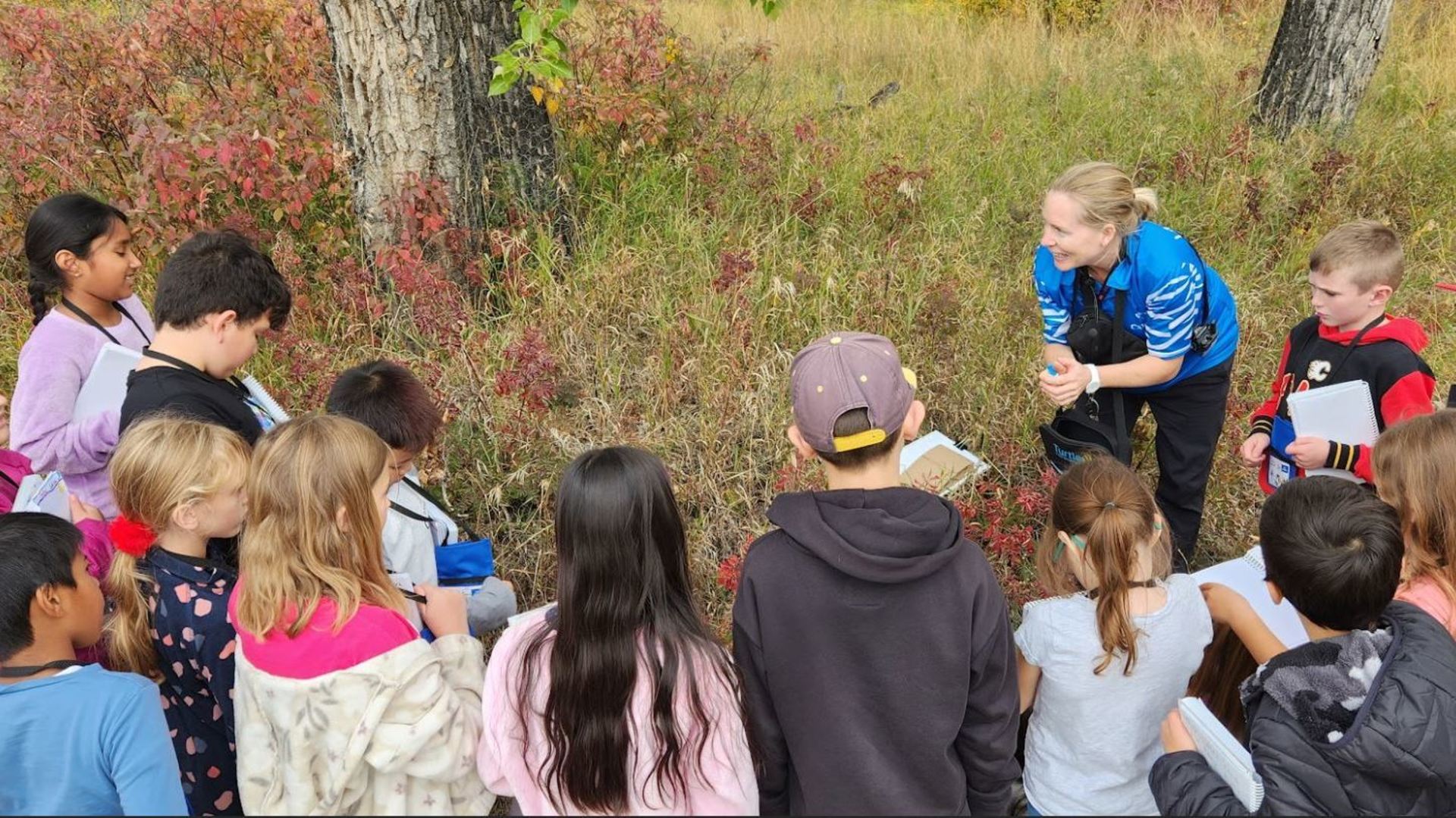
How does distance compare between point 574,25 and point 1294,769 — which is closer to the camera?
point 1294,769

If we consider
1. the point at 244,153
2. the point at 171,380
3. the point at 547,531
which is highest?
the point at 244,153

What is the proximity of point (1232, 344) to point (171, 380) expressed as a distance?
3.52 m

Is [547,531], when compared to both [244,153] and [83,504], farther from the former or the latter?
[244,153]

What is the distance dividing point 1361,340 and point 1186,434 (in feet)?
2.10

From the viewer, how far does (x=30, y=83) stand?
17.0 ft

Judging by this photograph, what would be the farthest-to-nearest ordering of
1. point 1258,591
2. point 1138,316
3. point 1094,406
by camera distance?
1. point 1094,406
2. point 1138,316
3. point 1258,591

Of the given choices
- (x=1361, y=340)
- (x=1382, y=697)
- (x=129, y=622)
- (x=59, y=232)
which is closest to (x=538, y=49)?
(x=59, y=232)

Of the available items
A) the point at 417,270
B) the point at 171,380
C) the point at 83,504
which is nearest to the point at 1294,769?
the point at 171,380

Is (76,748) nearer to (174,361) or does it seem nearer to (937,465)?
(174,361)

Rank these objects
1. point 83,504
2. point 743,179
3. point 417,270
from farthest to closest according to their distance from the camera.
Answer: point 743,179 → point 417,270 → point 83,504

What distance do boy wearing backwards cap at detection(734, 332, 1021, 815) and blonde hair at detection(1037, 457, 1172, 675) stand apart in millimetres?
326

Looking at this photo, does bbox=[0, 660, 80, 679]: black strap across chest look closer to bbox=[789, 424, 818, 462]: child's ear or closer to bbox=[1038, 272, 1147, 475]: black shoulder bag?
bbox=[789, 424, 818, 462]: child's ear

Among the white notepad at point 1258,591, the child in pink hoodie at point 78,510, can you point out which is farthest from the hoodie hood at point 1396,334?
the child in pink hoodie at point 78,510

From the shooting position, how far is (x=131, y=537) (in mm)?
2336
